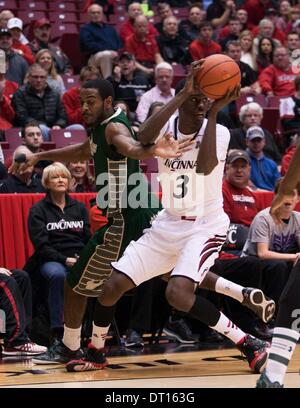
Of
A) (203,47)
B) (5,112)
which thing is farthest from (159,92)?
(203,47)

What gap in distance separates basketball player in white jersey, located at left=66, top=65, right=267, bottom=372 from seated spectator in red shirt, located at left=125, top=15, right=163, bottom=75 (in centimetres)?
829

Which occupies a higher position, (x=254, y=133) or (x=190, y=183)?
(x=190, y=183)

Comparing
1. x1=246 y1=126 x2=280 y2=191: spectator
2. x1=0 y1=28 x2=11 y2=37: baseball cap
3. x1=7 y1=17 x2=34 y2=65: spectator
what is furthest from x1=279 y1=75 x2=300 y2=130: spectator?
x1=0 y1=28 x2=11 y2=37: baseball cap

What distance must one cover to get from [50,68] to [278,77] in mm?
3890

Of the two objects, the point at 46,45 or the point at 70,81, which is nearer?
the point at 70,81

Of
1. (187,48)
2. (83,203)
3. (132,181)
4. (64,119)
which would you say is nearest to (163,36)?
(187,48)

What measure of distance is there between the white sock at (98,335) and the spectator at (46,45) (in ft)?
25.0

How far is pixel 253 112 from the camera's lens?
38.7 ft

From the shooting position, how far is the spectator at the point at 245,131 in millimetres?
11508

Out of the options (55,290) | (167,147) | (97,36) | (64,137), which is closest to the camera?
(167,147)

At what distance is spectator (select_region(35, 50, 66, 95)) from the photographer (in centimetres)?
1253

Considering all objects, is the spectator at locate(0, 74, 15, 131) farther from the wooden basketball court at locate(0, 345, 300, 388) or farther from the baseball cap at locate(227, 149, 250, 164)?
the wooden basketball court at locate(0, 345, 300, 388)

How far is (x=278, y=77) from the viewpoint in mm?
14844

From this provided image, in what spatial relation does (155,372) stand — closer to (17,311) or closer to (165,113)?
(17,311)
